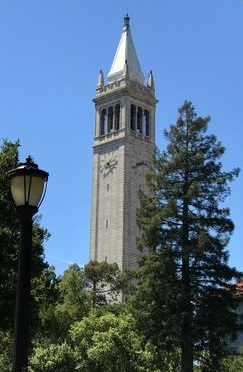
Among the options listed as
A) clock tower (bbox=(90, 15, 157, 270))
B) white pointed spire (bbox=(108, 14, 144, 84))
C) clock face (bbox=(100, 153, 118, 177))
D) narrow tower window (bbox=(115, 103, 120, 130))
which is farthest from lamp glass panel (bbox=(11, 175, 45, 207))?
white pointed spire (bbox=(108, 14, 144, 84))

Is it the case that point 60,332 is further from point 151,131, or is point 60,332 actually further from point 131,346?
point 151,131

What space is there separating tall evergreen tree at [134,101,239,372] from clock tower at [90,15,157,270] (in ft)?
164

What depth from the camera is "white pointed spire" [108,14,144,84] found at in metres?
94.9

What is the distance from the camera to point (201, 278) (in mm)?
30469

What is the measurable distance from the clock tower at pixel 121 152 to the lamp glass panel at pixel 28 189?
7395 cm

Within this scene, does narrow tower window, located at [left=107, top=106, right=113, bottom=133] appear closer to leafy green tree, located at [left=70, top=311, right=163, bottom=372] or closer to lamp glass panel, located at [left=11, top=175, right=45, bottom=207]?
leafy green tree, located at [left=70, top=311, right=163, bottom=372]

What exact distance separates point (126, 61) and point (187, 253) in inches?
2684

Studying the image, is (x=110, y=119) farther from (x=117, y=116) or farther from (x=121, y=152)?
(x=121, y=152)

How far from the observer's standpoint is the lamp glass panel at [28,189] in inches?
304

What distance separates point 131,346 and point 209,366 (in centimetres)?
915

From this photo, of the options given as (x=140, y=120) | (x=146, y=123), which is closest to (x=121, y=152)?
(x=140, y=120)

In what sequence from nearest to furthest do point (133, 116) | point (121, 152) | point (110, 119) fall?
point (121, 152)
point (133, 116)
point (110, 119)

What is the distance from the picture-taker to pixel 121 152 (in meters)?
89.4

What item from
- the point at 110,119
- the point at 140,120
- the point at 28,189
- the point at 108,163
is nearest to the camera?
the point at 28,189
